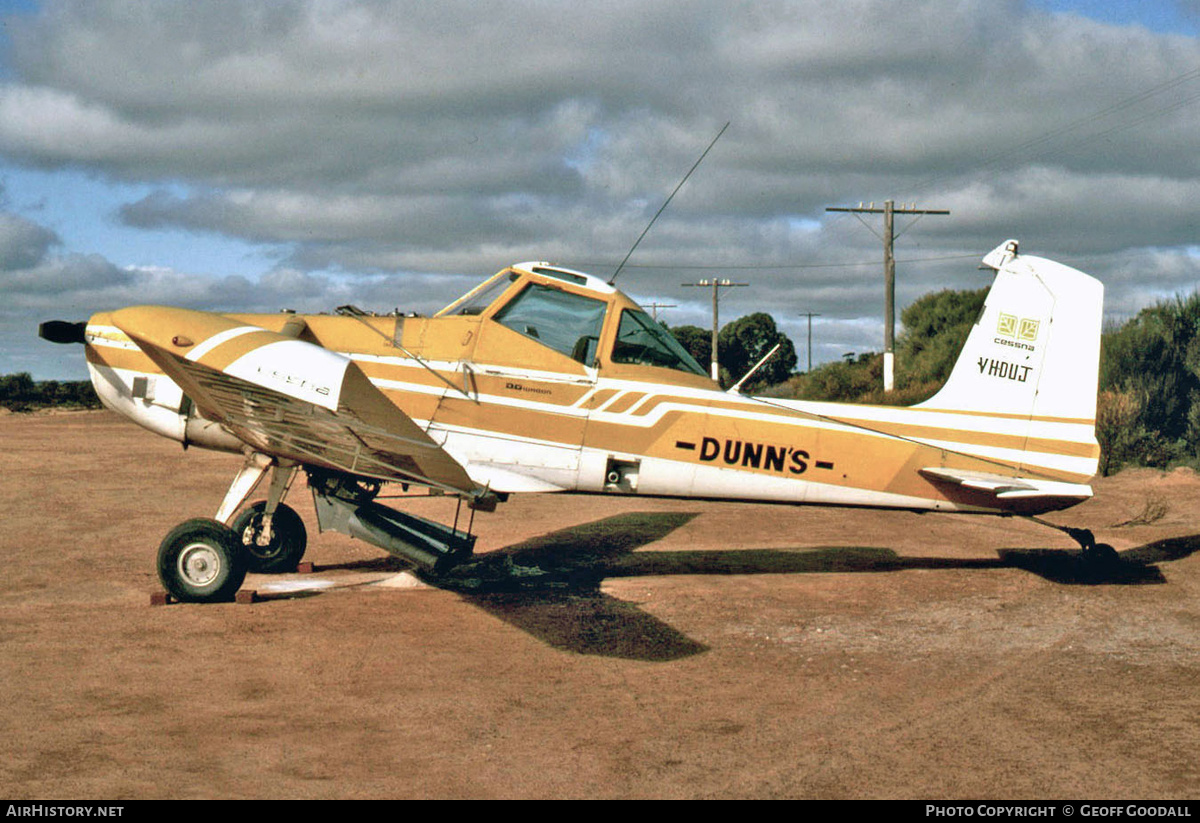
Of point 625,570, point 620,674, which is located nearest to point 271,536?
point 625,570

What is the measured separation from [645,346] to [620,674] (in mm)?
3359

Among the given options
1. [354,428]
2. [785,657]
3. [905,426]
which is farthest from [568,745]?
[905,426]

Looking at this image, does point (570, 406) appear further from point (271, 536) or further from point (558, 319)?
point (271, 536)

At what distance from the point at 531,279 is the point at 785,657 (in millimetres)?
3963

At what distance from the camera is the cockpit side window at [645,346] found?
28.9 ft

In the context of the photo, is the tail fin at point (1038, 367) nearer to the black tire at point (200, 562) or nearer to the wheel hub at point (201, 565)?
the black tire at point (200, 562)

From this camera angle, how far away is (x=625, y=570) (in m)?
10.5

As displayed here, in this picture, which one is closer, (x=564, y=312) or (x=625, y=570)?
(x=564, y=312)

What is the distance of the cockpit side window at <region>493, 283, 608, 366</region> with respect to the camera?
342 inches

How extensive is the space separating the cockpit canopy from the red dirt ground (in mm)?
2309

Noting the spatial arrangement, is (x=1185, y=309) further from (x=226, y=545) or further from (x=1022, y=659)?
(x=226, y=545)

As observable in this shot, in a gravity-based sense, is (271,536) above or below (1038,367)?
below

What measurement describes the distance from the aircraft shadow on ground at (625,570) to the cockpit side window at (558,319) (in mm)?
2288

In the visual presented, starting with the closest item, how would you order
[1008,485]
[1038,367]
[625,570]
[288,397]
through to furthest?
[288,397] → [1008,485] → [1038,367] → [625,570]
